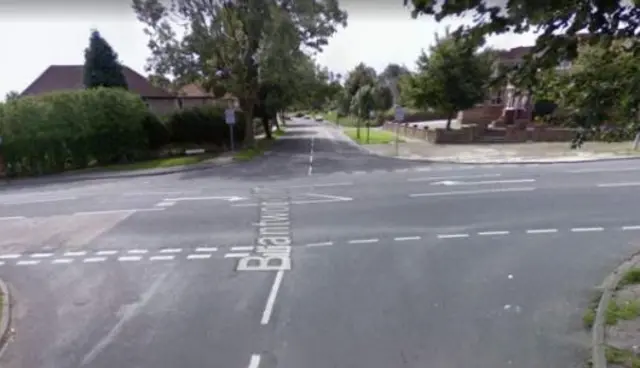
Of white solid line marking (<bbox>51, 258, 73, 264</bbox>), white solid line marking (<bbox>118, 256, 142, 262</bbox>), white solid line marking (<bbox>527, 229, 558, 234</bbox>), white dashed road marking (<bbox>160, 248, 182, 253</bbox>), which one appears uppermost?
white solid line marking (<bbox>527, 229, 558, 234</bbox>)

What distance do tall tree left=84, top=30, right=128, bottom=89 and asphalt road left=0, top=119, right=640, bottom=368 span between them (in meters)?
21.1

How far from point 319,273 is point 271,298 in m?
1.17

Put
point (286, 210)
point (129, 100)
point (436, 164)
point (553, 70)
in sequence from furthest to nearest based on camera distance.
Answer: point (129, 100)
point (436, 164)
point (286, 210)
point (553, 70)

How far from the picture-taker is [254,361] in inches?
193

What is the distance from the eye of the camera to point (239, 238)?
9719mm

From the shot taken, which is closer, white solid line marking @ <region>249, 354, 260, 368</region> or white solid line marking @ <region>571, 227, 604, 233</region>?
white solid line marking @ <region>249, 354, 260, 368</region>

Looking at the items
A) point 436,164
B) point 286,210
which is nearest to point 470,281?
point 286,210

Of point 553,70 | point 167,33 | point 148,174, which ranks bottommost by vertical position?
point 148,174

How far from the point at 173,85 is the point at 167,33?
12.2ft

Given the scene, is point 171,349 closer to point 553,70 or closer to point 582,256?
point 553,70

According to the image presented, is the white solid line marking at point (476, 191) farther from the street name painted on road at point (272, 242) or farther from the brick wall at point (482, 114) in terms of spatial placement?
the brick wall at point (482, 114)

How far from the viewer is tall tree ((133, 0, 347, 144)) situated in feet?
90.1

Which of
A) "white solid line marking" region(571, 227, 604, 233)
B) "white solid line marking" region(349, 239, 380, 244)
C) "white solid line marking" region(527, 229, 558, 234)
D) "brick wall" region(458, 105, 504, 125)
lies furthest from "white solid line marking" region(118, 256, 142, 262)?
"brick wall" region(458, 105, 504, 125)

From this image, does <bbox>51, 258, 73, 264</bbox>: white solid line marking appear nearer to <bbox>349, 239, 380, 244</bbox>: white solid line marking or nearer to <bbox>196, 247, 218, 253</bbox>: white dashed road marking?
<bbox>196, 247, 218, 253</bbox>: white dashed road marking
